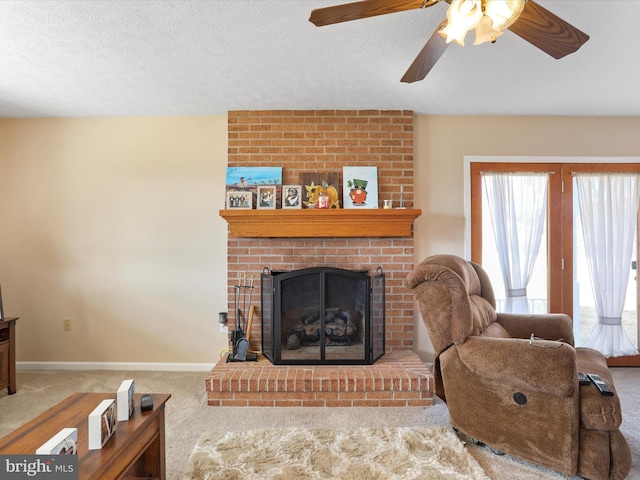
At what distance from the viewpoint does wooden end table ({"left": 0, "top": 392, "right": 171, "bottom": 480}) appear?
121 cm

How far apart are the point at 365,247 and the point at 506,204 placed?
1.28 m

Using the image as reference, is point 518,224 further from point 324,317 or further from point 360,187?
point 324,317

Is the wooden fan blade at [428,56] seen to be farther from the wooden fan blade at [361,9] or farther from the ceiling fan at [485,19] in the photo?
the wooden fan blade at [361,9]

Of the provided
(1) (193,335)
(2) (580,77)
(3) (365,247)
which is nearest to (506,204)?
(2) (580,77)

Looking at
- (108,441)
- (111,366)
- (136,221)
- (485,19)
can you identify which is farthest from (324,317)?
(485,19)

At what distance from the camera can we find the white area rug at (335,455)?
176 centimetres

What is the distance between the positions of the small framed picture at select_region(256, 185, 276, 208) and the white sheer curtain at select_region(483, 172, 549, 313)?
189cm

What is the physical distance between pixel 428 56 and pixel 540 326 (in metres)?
1.88

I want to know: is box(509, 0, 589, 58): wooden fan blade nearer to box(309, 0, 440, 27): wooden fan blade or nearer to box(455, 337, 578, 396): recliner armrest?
box(309, 0, 440, 27): wooden fan blade

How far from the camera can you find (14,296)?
3.29 m

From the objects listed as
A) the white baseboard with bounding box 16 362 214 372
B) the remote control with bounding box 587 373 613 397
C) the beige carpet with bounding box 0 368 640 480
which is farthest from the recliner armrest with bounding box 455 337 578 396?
the white baseboard with bounding box 16 362 214 372

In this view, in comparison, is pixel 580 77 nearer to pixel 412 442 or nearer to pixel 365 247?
pixel 365 247

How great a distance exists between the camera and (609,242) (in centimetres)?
319

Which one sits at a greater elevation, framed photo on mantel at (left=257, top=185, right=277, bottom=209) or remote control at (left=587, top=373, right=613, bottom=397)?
framed photo on mantel at (left=257, top=185, right=277, bottom=209)
